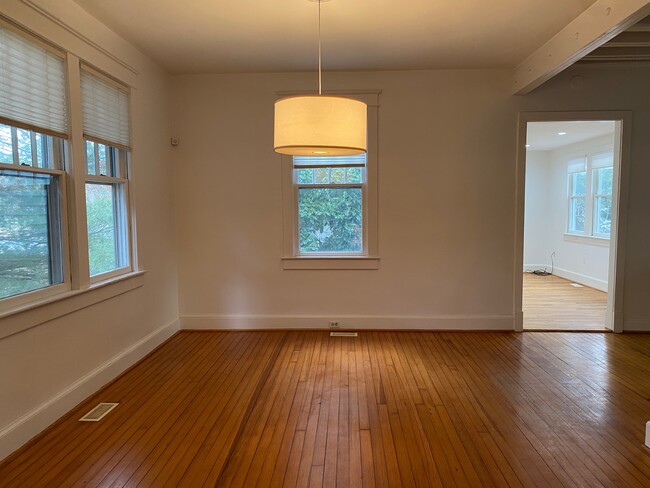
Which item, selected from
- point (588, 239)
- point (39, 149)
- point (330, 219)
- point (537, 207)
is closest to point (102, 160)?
point (39, 149)

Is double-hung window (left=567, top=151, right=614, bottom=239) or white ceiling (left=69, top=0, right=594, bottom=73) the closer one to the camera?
white ceiling (left=69, top=0, right=594, bottom=73)

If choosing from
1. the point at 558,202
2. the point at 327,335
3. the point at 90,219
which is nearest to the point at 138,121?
the point at 90,219

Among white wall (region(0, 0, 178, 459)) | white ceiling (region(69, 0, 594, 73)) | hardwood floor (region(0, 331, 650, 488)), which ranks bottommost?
hardwood floor (region(0, 331, 650, 488))

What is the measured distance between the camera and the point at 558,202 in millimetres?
8281

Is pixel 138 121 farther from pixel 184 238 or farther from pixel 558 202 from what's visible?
pixel 558 202

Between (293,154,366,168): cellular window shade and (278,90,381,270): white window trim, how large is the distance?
0.07 m

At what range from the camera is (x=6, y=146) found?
90.9 inches

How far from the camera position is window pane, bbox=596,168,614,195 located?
6801 mm

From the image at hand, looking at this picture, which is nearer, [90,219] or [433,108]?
[90,219]

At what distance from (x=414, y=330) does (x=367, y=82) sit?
8.85ft

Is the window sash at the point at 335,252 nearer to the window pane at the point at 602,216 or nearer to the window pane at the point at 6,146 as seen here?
the window pane at the point at 6,146

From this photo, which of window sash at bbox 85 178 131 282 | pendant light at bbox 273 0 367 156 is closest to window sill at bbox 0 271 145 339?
window sash at bbox 85 178 131 282

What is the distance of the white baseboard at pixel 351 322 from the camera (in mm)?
4516

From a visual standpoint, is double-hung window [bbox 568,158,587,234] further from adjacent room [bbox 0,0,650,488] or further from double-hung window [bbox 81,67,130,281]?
double-hung window [bbox 81,67,130,281]
